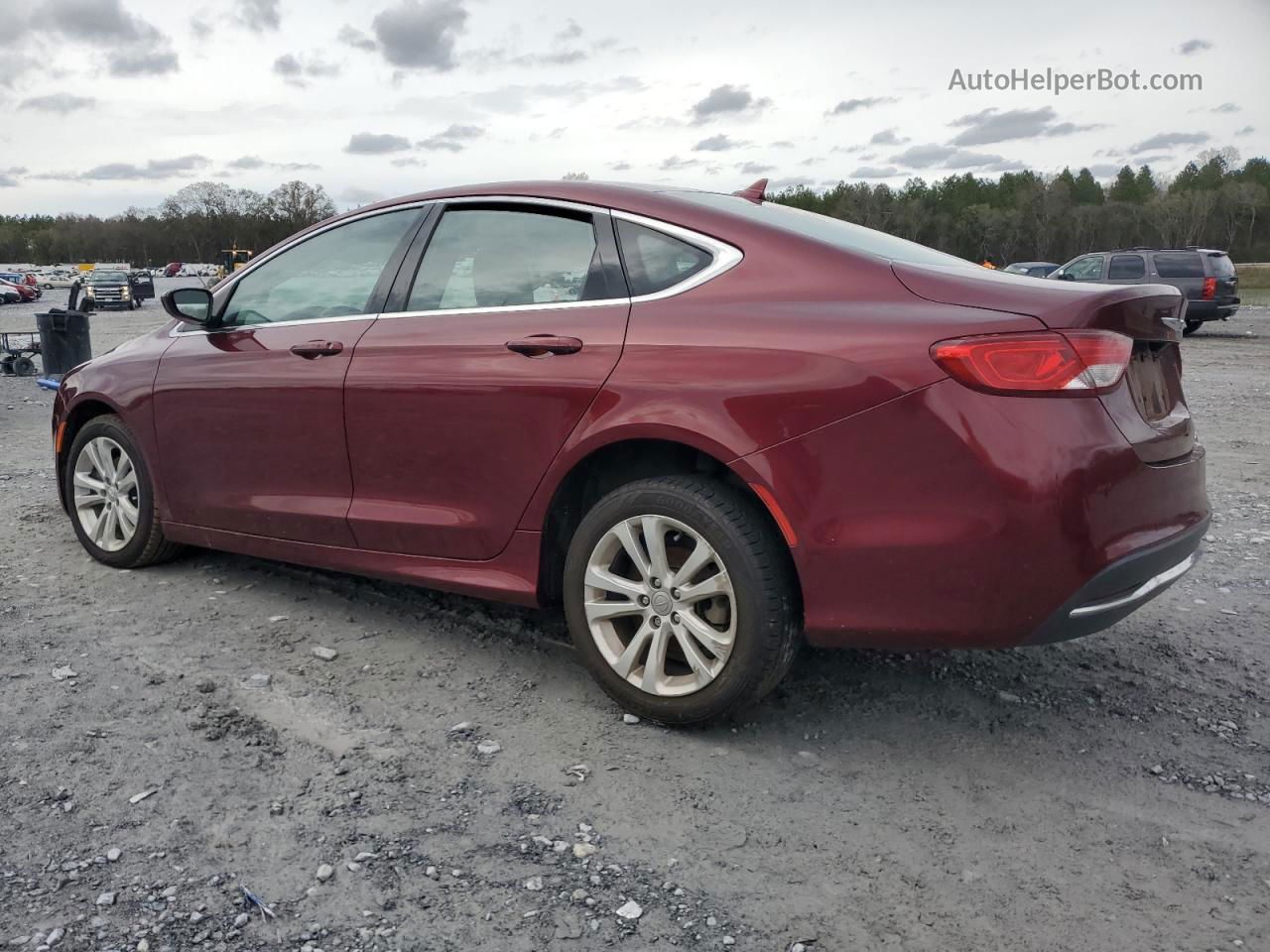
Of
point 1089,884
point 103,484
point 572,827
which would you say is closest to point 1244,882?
point 1089,884

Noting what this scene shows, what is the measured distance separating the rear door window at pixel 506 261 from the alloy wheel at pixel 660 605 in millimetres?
798

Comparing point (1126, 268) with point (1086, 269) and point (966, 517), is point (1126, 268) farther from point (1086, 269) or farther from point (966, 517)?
point (966, 517)

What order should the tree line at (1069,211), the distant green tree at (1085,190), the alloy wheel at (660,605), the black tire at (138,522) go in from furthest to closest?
the distant green tree at (1085,190) < the tree line at (1069,211) < the black tire at (138,522) < the alloy wheel at (660,605)

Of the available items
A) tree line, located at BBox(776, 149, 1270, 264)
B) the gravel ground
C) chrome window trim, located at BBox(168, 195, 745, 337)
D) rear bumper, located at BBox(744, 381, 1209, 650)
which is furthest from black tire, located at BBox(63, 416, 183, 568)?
A: tree line, located at BBox(776, 149, 1270, 264)

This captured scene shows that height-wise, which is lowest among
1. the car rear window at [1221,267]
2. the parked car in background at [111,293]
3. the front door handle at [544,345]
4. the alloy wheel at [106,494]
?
the car rear window at [1221,267]

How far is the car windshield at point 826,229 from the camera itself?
3.18 m

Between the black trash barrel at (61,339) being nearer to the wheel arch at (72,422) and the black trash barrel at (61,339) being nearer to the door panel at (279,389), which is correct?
the wheel arch at (72,422)

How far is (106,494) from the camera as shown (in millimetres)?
4895

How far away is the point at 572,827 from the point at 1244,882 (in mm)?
Result: 1587

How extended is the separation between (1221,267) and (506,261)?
21530 mm

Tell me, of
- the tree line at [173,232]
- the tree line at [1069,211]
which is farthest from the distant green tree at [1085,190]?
the tree line at [173,232]

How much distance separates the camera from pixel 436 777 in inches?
116

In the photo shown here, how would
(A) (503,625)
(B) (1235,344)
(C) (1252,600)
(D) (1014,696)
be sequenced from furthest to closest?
(B) (1235,344)
(C) (1252,600)
(A) (503,625)
(D) (1014,696)

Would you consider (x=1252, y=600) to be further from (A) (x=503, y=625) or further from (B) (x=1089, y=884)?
(A) (x=503, y=625)
